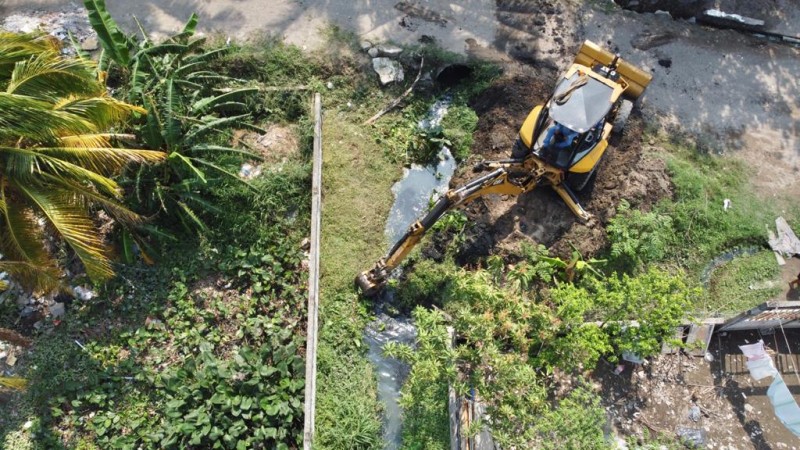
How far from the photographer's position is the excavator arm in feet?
27.6

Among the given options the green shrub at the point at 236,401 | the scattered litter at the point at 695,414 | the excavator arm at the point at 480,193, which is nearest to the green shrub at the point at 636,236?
the excavator arm at the point at 480,193

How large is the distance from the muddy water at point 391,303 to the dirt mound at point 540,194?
0.51m

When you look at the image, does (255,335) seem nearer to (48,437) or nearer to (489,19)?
(48,437)

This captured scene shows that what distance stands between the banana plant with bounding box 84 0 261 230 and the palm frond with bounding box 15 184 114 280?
71.6 inches

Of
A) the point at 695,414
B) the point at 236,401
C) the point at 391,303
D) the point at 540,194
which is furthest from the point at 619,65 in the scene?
the point at 236,401

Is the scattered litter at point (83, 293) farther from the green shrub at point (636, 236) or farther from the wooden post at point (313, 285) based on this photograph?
the green shrub at point (636, 236)

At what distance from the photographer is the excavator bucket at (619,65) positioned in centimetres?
1039

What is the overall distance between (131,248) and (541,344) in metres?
6.92

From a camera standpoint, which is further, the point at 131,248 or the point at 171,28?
the point at 171,28

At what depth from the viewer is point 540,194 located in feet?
34.5

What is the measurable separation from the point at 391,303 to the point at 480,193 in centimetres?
256

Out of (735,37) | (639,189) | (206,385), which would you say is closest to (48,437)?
(206,385)

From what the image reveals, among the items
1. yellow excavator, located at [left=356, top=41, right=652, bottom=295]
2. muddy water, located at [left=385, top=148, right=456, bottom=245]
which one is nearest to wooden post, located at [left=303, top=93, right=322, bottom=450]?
yellow excavator, located at [left=356, top=41, right=652, bottom=295]

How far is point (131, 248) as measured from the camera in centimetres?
930
